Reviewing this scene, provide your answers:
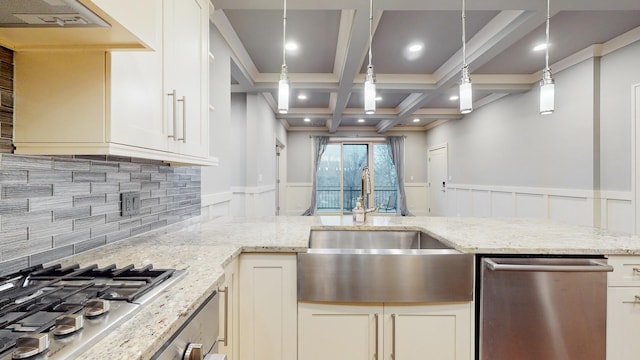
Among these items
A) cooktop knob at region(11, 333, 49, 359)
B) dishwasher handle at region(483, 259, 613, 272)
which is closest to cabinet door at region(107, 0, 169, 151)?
cooktop knob at region(11, 333, 49, 359)

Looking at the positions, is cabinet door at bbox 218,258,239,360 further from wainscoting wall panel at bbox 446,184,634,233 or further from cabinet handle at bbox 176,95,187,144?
wainscoting wall panel at bbox 446,184,634,233

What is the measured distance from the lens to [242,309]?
1351mm

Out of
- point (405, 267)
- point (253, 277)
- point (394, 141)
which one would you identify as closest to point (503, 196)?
point (394, 141)

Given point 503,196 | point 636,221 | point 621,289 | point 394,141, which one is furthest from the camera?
point 394,141

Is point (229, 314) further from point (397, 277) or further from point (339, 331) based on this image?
point (397, 277)

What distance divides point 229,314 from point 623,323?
1756 mm

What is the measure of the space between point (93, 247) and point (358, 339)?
1.21 metres

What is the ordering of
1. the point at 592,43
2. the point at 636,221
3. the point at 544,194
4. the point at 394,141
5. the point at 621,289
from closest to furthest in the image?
the point at 621,289 < the point at 636,221 < the point at 592,43 < the point at 544,194 < the point at 394,141

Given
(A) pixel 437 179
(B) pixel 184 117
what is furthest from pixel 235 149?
(A) pixel 437 179

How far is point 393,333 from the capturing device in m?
1.33

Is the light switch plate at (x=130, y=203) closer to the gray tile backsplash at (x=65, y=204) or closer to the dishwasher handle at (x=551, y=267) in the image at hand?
the gray tile backsplash at (x=65, y=204)

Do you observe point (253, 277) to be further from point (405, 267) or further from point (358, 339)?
point (405, 267)

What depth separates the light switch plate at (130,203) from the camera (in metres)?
1.37

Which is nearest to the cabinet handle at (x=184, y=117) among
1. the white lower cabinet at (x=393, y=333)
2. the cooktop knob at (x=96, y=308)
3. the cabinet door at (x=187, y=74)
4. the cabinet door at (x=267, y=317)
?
the cabinet door at (x=187, y=74)
